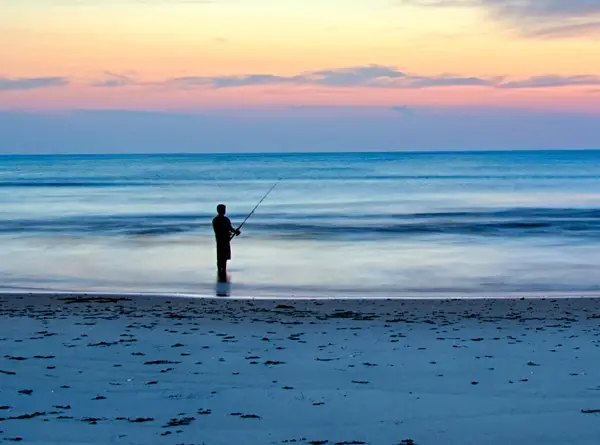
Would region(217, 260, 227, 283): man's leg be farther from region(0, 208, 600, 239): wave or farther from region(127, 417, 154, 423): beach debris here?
region(0, 208, 600, 239): wave

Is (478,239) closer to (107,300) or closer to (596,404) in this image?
(107,300)

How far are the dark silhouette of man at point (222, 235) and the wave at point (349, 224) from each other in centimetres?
964

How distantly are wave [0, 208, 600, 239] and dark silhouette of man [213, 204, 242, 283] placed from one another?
9.64 m

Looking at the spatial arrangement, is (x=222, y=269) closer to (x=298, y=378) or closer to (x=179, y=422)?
(x=298, y=378)

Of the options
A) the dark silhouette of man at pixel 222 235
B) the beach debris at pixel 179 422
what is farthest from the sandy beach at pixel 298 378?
the dark silhouette of man at pixel 222 235

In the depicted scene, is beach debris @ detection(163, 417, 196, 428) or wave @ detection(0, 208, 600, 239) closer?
beach debris @ detection(163, 417, 196, 428)

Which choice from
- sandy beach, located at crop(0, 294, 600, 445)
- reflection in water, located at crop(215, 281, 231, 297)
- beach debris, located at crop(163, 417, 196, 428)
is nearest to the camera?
sandy beach, located at crop(0, 294, 600, 445)

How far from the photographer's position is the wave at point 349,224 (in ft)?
84.5

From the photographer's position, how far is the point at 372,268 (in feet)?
55.2

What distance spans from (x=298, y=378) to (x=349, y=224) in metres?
23.5

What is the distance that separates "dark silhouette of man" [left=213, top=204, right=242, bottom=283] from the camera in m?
13.7

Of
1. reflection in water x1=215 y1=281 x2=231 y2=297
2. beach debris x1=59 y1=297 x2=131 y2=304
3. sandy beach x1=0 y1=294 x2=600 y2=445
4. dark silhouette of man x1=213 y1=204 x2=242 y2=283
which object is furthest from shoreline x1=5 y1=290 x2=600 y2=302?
sandy beach x1=0 y1=294 x2=600 y2=445

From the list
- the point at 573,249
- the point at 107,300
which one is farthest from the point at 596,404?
the point at 573,249

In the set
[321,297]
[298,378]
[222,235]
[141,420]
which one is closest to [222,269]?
[222,235]
